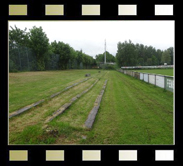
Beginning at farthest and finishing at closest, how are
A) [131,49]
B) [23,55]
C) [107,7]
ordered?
[23,55] < [131,49] < [107,7]

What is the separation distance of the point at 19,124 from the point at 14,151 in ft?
5.75

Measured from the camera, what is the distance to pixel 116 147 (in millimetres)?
2037

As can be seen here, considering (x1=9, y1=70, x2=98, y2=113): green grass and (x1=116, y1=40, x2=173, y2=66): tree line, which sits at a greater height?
(x1=116, y1=40, x2=173, y2=66): tree line

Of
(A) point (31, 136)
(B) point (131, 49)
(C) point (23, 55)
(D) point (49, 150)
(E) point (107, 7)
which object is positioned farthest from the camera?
(C) point (23, 55)

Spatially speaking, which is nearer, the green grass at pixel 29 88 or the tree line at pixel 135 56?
the green grass at pixel 29 88

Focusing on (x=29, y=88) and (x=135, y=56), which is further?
(x=29, y=88)

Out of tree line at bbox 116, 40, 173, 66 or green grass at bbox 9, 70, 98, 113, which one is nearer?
green grass at bbox 9, 70, 98, 113

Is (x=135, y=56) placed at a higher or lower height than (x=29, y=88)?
higher

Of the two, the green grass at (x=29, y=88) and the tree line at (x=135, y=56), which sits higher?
the tree line at (x=135, y=56)
